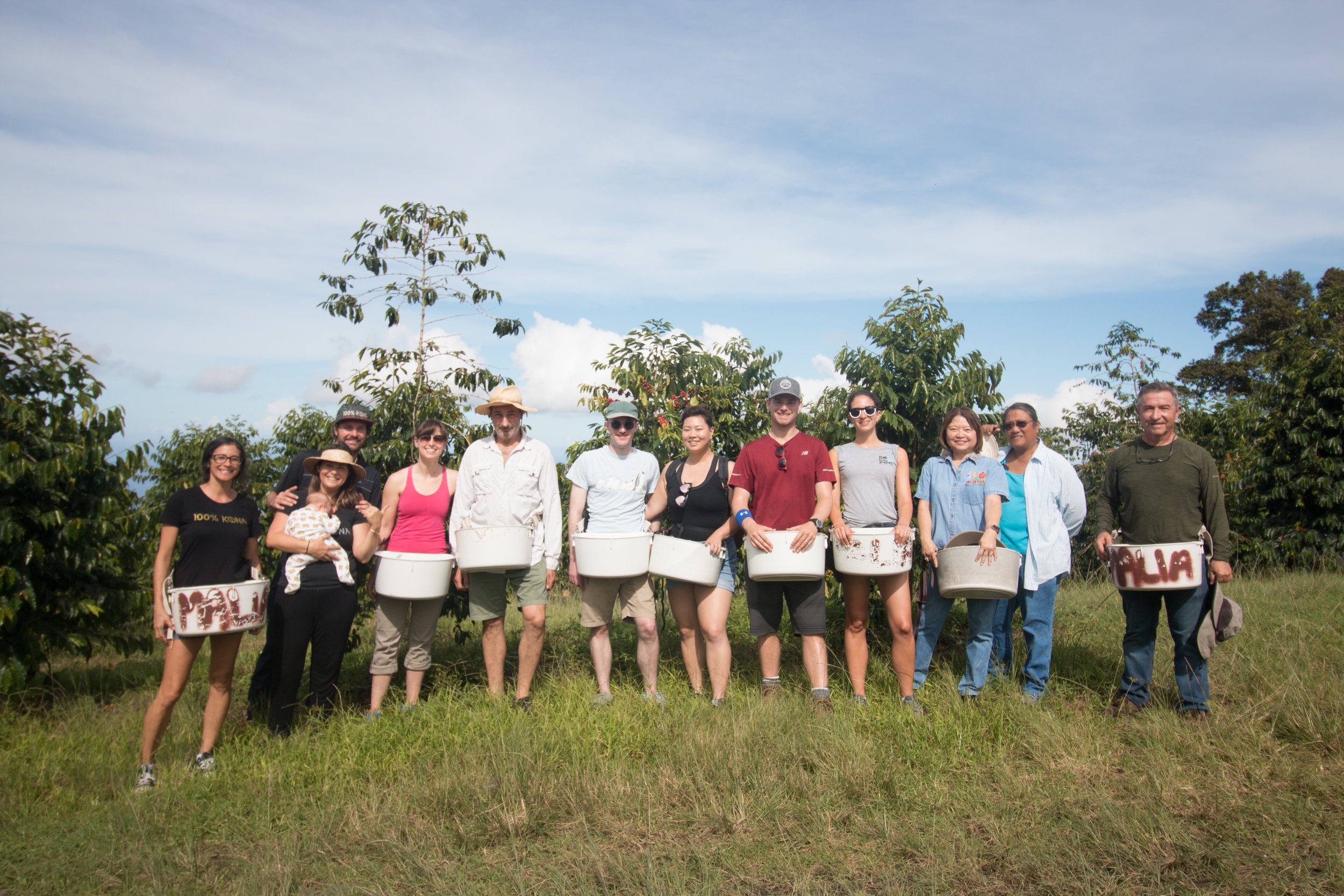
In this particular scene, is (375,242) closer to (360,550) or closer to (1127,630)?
(360,550)

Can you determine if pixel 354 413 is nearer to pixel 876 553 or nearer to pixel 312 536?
pixel 312 536

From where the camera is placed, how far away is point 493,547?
14.8 feet

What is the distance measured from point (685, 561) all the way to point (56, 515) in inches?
143

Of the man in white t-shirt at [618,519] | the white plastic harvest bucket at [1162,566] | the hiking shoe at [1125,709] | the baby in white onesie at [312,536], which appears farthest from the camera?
the man in white t-shirt at [618,519]

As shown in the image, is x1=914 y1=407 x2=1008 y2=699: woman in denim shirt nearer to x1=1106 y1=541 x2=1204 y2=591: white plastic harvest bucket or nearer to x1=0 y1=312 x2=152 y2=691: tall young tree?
x1=1106 y1=541 x2=1204 y2=591: white plastic harvest bucket

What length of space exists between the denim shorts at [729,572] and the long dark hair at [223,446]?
2335 millimetres

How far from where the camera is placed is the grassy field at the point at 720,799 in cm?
287

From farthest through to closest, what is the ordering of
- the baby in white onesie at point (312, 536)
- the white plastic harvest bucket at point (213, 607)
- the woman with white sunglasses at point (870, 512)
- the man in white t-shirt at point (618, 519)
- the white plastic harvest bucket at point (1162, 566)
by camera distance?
1. the man in white t-shirt at point (618, 519)
2. the woman with white sunglasses at point (870, 512)
3. the baby in white onesie at point (312, 536)
4. the white plastic harvest bucket at point (1162, 566)
5. the white plastic harvest bucket at point (213, 607)

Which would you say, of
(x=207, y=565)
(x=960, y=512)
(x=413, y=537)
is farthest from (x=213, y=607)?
(x=960, y=512)

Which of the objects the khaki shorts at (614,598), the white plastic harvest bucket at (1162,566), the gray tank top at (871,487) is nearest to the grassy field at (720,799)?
the khaki shorts at (614,598)

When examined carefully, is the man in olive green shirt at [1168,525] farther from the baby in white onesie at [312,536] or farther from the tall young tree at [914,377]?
the baby in white onesie at [312,536]

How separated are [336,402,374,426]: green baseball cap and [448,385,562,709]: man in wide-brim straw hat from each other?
1.99 ft

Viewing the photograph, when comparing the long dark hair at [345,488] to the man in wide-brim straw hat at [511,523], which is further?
the man in wide-brim straw hat at [511,523]

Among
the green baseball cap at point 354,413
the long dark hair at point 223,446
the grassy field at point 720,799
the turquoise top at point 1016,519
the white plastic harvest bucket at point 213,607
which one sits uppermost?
the green baseball cap at point 354,413
